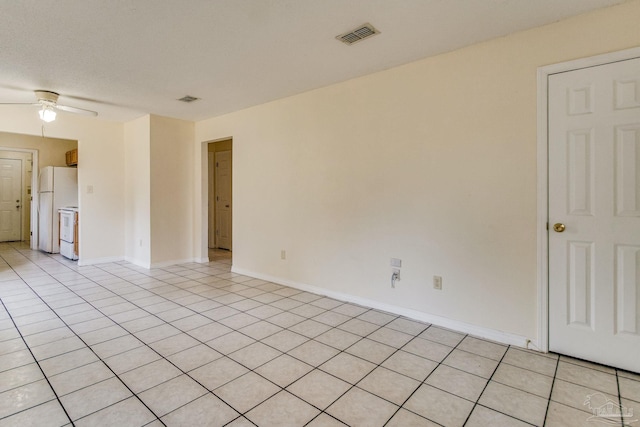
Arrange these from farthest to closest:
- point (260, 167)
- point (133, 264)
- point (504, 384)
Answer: point (133, 264), point (260, 167), point (504, 384)

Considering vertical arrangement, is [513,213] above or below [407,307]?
above

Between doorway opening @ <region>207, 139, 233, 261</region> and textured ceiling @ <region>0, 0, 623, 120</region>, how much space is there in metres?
2.90

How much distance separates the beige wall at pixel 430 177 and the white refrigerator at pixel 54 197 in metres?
4.78

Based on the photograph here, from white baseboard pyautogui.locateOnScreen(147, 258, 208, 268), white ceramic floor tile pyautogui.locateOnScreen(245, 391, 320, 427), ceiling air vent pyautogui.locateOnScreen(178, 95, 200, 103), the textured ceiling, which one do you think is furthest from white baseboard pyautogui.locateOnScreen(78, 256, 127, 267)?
white ceramic floor tile pyautogui.locateOnScreen(245, 391, 320, 427)

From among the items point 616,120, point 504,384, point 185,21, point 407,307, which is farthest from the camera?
point 407,307

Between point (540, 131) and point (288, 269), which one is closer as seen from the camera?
point (540, 131)

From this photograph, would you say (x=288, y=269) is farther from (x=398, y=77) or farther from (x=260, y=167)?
(x=398, y=77)

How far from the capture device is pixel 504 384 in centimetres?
194

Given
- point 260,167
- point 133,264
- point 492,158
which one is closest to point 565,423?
point 492,158

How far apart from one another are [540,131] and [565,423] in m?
1.89

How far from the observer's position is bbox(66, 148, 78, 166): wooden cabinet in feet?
20.3

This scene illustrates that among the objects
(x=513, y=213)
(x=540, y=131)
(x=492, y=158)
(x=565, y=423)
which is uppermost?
(x=540, y=131)

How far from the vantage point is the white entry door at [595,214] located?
2061mm

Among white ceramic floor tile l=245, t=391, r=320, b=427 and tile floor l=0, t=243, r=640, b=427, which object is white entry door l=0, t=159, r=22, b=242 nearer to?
tile floor l=0, t=243, r=640, b=427
